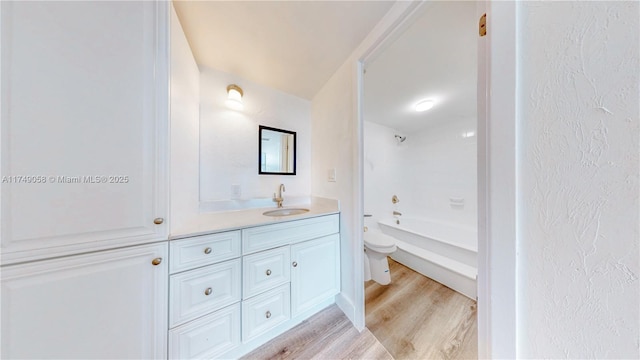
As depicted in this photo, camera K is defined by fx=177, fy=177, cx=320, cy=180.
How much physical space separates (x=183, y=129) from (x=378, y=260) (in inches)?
76.0

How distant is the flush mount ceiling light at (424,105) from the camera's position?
2.12 meters

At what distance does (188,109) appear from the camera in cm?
117

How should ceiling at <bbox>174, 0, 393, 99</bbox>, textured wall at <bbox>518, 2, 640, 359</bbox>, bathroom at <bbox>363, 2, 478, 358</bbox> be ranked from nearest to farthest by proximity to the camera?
textured wall at <bbox>518, 2, 640, 359</bbox>
ceiling at <bbox>174, 0, 393, 99</bbox>
bathroom at <bbox>363, 2, 478, 358</bbox>

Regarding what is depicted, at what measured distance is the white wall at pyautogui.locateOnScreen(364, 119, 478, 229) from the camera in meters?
2.47

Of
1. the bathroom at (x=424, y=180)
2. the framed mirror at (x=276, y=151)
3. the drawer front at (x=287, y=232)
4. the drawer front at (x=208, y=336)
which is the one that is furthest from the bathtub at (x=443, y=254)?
the drawer front at (x=208, y=336)

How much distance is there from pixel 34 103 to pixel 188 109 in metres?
0.60

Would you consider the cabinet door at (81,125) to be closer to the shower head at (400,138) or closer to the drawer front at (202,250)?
the drawer front at (202,250)

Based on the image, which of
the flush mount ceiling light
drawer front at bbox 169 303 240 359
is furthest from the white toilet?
the flush mount ceiling light

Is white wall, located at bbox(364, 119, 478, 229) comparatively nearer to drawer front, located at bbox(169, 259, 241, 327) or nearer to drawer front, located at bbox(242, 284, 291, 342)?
drawer front, located at bbox(242, 284, 291, 342)

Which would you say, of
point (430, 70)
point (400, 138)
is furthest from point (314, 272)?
point (400, 138)

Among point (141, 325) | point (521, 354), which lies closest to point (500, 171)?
point (521, 354)

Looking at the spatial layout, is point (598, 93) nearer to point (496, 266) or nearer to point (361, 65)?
point (496, 266)

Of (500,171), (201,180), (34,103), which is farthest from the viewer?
(201,180)

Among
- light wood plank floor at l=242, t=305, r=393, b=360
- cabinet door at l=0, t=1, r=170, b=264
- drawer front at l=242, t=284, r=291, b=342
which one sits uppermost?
cabinet door at l=0, t=1, r=170, b=264
